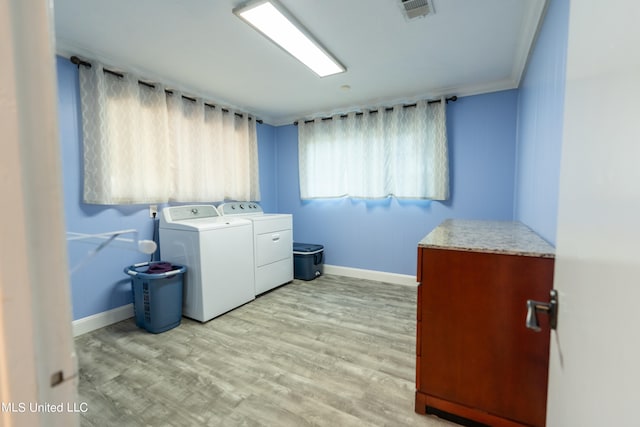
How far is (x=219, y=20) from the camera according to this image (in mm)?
1800

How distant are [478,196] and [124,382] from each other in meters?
3.49

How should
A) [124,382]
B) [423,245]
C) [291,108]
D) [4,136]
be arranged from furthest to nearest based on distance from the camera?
[291,108]
[124,382]
[423,245]
[4,136]

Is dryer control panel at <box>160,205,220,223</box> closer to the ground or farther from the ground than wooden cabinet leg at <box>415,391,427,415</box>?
farther from the ground

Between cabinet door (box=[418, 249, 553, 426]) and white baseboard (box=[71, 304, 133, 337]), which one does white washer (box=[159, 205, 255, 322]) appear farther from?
cabinet door (box=[418, 249, 553, 426])

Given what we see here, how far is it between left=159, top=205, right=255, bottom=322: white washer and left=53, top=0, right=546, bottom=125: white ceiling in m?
1.36

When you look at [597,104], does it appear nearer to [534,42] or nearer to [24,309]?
[24,309]

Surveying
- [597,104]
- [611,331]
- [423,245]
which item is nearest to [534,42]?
[423,245]

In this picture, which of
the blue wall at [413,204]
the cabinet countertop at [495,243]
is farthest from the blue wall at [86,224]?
the cabinet countertop at [495,243]

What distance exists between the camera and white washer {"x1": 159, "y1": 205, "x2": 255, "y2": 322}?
2.43 meters

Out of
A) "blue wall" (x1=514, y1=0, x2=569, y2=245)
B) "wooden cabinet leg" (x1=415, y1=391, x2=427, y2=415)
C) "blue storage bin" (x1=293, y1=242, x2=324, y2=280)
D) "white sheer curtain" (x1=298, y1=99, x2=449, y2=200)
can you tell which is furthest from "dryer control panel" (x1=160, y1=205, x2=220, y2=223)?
"blue wall" (x1=514, y1=0, x2=569, y2=245)

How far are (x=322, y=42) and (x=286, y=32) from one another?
0.30 meters

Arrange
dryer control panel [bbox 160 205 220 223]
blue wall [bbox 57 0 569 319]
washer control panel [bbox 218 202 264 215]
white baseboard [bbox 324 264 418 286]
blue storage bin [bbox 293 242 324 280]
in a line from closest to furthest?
blue wall [bbox 57 0 569 319] < dryer control panel [bbox 160 205 220 223] < washer control panel [bbox 218 202 264 215] < white baseboard [bbox 324 264 418 286] < blue storage bin [bbox 293 242 324 280]

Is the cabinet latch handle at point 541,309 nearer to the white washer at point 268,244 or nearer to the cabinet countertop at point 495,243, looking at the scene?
the cabinet countertop at point 495,243

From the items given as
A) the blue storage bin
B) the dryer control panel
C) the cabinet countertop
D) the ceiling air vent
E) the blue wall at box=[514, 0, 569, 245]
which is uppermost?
the ceiling air vent
